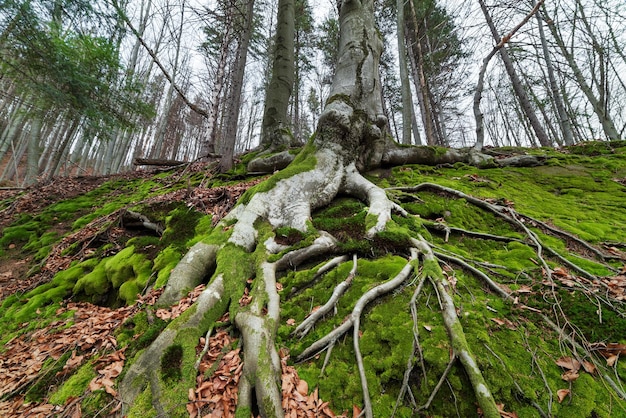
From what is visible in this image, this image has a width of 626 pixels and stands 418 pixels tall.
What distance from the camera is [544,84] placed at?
39.8 feet

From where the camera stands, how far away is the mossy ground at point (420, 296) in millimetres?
1521

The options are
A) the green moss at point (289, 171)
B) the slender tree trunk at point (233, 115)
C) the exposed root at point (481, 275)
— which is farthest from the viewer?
the slender tree trunk at point (233, 115)

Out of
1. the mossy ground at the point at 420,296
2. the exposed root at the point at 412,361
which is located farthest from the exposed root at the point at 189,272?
the exposed root at the point at 412,361

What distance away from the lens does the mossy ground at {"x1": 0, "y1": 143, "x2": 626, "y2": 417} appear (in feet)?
4.99

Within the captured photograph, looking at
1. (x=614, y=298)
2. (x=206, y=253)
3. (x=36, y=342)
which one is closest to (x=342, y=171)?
(x=206, y=253)

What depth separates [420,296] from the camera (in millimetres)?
2105

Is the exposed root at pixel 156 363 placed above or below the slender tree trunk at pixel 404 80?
below

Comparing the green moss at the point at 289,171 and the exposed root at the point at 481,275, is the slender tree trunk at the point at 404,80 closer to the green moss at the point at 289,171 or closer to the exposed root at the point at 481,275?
the green moss at the point at 289,171

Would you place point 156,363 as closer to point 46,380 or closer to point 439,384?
point 46,380


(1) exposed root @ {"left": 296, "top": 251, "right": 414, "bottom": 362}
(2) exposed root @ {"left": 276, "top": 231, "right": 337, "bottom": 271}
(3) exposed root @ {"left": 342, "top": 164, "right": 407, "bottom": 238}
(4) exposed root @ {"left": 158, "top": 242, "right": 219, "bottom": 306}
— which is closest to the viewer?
(1) exposed root @ {"left": 296, "top": 251, "right": 414, "bottom": 362}

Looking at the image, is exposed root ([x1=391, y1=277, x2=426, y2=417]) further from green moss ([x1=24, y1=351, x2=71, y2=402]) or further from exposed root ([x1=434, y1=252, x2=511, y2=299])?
green moss ([x1=24, y1=351, x2=71, y2=402])

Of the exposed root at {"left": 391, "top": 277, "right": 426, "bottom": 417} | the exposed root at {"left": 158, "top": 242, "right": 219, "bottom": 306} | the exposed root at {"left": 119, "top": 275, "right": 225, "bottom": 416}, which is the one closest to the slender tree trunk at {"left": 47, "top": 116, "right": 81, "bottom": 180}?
the exposed root at {"left": 158, "top": 242, "right": 219, "bottom": 306}

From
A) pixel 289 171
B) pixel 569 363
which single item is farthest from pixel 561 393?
pixel 289 171

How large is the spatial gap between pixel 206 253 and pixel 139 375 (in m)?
1.28
